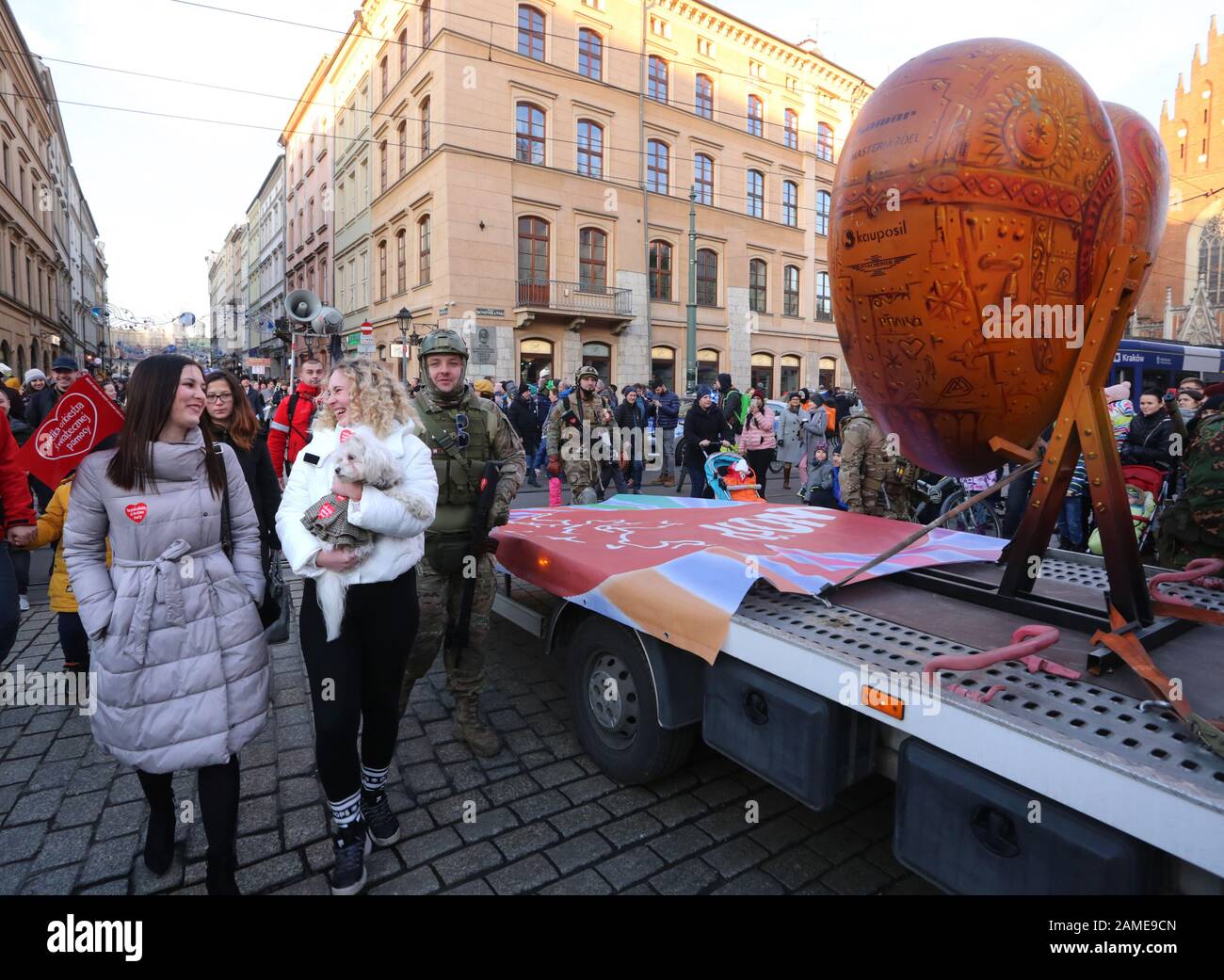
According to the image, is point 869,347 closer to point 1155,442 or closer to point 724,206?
point 1155,442

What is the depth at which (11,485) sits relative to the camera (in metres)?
3.44

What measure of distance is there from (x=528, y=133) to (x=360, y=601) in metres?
26.6

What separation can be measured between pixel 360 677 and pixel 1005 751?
2.22m

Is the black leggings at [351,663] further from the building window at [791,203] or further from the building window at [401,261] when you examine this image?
the building window at [791,203]

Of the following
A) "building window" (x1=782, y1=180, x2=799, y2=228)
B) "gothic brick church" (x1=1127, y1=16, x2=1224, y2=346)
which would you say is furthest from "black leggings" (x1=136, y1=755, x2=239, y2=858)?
"gothic brick church" (x1=1127, y1=16, x2=1224, y2=346)

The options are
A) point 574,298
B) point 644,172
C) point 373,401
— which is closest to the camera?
point 373,401

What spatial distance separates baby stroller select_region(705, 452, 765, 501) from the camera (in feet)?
26.1

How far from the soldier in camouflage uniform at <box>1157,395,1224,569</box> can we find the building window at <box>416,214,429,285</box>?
25.1m

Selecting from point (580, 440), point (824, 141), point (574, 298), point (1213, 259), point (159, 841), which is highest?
point (824, 141)

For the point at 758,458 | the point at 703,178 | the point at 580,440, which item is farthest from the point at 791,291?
the point at 580,440

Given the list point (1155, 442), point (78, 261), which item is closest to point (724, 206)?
point (1155, 442)

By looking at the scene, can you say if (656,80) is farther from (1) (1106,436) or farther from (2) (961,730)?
(2) (961,730)

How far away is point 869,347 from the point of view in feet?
8.61

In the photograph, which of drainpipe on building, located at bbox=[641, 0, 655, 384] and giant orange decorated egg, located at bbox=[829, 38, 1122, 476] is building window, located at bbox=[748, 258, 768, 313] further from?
giant orange decorated egg, located at bbox=[829, 38, 1122, 476]
